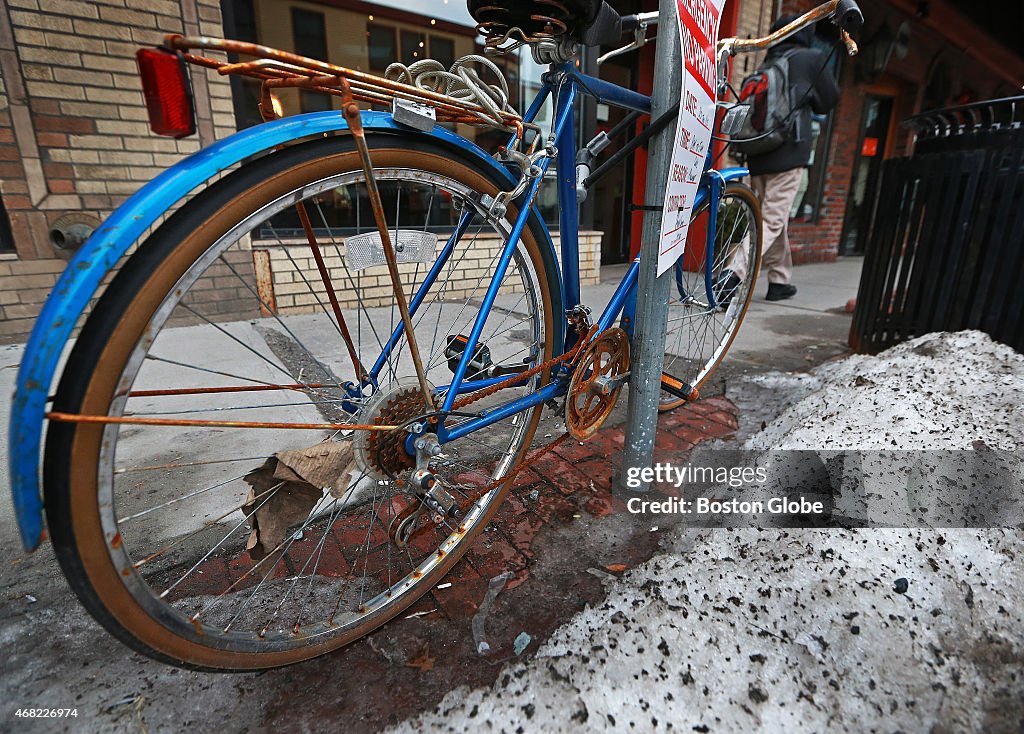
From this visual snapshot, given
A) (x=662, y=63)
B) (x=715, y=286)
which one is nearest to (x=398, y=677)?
(x=662, y=63)

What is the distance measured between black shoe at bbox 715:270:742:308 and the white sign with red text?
1.00 meters

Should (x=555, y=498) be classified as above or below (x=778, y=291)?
below

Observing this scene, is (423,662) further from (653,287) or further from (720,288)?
(720,288)

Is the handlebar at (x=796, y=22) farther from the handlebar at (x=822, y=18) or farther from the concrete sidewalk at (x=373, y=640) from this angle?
the concrete sidewalk at (x=373, y=640)

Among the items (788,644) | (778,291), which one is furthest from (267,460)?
(778,291)

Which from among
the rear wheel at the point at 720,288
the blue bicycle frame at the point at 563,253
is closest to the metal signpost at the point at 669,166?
the blue bicycle frame at the point at 563,253

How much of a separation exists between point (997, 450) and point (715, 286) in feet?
4.17

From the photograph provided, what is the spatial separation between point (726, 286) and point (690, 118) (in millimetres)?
1415

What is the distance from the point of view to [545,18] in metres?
1.37

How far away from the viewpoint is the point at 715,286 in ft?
8.80

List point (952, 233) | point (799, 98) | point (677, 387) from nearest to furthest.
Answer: point (677, 387) → point (952, 233) → point (799, 98)

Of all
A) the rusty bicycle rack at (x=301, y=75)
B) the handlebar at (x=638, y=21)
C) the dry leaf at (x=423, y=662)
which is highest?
the handlebar at (x=638, y=21)

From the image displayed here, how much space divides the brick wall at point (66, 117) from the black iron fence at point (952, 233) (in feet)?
14.2

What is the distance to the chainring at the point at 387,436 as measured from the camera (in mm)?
1299
